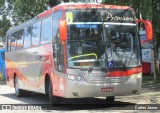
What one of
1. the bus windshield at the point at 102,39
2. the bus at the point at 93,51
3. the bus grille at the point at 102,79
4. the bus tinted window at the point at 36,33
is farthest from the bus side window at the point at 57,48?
the bus tinted window at the point at 36,33

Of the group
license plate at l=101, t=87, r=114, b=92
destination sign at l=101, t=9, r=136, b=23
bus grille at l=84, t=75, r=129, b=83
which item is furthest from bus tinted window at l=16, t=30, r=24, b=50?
license plate at l=101, t=87, r=114, b=92

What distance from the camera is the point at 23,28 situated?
1981 cm

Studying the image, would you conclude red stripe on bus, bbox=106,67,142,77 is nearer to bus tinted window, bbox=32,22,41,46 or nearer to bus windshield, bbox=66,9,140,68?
bus windshield, bbox=66,9,140,68

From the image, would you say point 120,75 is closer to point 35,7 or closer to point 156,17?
point 156,17

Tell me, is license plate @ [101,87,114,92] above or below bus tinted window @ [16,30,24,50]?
below

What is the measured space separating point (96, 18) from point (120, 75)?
1934 millimetres

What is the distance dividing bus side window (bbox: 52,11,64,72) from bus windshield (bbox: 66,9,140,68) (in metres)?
0.37

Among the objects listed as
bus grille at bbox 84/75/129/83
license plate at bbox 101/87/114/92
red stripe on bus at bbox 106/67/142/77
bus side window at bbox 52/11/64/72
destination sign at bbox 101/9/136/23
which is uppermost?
destination sign at bbox 101/9/136/23

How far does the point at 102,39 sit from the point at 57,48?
58.2 inches

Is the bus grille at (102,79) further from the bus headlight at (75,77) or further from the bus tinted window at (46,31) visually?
the bus tinted window at (46,31)

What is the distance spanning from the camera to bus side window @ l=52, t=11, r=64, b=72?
45.2 feet

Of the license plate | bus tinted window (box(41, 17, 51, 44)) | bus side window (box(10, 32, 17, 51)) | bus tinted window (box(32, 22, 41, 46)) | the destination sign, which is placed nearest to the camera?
the license plate

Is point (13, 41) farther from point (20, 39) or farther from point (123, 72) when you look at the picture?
point (123, 72)

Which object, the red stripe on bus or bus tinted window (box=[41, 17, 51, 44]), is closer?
the red stripe on bus
